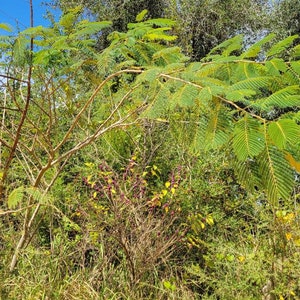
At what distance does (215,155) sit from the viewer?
4871 mm

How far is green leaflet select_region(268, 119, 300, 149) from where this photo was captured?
1.37m

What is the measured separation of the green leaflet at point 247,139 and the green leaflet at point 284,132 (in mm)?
42

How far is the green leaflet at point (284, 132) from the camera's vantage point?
137cm

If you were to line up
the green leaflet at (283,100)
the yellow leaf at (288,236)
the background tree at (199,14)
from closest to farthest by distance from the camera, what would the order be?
the green leaflet at (283,100)
the yellow leaf at (288,236)
the background tree at (199,14)

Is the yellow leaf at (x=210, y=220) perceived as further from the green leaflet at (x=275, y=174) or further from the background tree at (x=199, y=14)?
the background tree at (x=199, y=14)

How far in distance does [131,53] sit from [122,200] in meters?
1.75

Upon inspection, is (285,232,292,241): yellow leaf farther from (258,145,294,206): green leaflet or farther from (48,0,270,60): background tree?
(48,0,270,60): background tree

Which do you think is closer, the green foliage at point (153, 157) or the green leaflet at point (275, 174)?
the green leaflet at point (275, 174)

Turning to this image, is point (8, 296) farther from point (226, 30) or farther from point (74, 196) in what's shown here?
point (226, 30)

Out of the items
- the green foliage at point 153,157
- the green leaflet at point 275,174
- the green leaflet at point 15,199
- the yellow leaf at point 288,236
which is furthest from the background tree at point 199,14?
the green leaflet at point 275,174

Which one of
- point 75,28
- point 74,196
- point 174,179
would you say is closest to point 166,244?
point 174,179

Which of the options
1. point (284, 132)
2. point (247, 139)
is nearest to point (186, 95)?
point (247, 139)

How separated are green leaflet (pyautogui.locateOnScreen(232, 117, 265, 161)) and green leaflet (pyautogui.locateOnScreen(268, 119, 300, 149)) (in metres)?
0.04

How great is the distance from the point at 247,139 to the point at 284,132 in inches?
5.0
